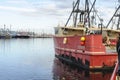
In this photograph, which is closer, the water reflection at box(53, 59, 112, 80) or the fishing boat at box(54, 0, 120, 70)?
the water reflection at box(53, 59, 112, 80)

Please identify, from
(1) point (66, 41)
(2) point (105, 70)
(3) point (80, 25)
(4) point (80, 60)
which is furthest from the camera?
(3) point (80, 25)

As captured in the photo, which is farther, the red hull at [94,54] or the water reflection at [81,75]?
the red hull at [94,54]

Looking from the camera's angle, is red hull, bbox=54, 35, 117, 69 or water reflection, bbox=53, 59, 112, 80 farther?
red hull, bbox=54, 35, 117, 69

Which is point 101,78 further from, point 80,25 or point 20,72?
point 80,25

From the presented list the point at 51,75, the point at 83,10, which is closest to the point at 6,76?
the point at 51,75

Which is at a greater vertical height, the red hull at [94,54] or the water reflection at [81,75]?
the red hull at [94,54]

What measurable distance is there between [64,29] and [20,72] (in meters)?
13.0

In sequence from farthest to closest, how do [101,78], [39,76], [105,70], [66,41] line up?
[66,41]
[105,70]
[39,76]
[101,78]

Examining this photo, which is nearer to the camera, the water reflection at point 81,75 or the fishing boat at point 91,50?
the water reflection at point 81,75

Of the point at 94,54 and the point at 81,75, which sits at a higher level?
the point at 94,54

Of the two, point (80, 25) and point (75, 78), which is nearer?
point (75, 78)

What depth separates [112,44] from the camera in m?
29.7

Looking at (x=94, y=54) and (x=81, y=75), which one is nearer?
(x=81, y=75)

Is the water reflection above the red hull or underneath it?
underneath
